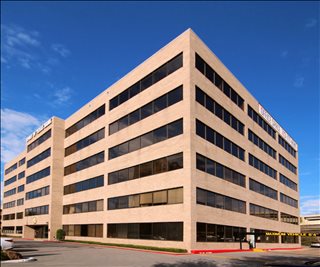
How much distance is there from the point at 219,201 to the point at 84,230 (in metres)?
22.1

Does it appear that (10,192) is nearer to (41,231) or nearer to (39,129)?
(39,129)

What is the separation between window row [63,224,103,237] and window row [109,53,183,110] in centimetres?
1596

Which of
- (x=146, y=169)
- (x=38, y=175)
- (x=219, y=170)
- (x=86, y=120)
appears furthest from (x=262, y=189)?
(x=38, y=175)

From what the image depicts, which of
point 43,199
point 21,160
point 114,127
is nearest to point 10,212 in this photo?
point 21,160

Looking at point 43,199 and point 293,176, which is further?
point 293,176

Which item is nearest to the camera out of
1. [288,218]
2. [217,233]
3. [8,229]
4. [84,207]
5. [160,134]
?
[217,233]

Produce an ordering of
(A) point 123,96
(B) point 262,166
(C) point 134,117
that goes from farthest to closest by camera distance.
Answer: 1. (B) point 262,166
2. (A) point 123,96
3. (C) point 134,117

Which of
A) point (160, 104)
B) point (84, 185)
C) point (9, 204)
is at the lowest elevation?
point (9, 204)

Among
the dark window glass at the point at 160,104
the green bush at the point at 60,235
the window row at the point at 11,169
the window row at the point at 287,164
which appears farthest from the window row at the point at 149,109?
the window row at the point at 11,169

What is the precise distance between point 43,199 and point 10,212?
32999 millimetres

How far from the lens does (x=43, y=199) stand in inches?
2477

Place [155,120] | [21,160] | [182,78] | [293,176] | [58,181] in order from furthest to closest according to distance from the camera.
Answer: [21,160] < [293,176] < [58,181] < [155,120] < [182,78]

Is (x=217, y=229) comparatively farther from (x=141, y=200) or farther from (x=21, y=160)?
(x=21, y=160)

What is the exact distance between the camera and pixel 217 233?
124 feet
